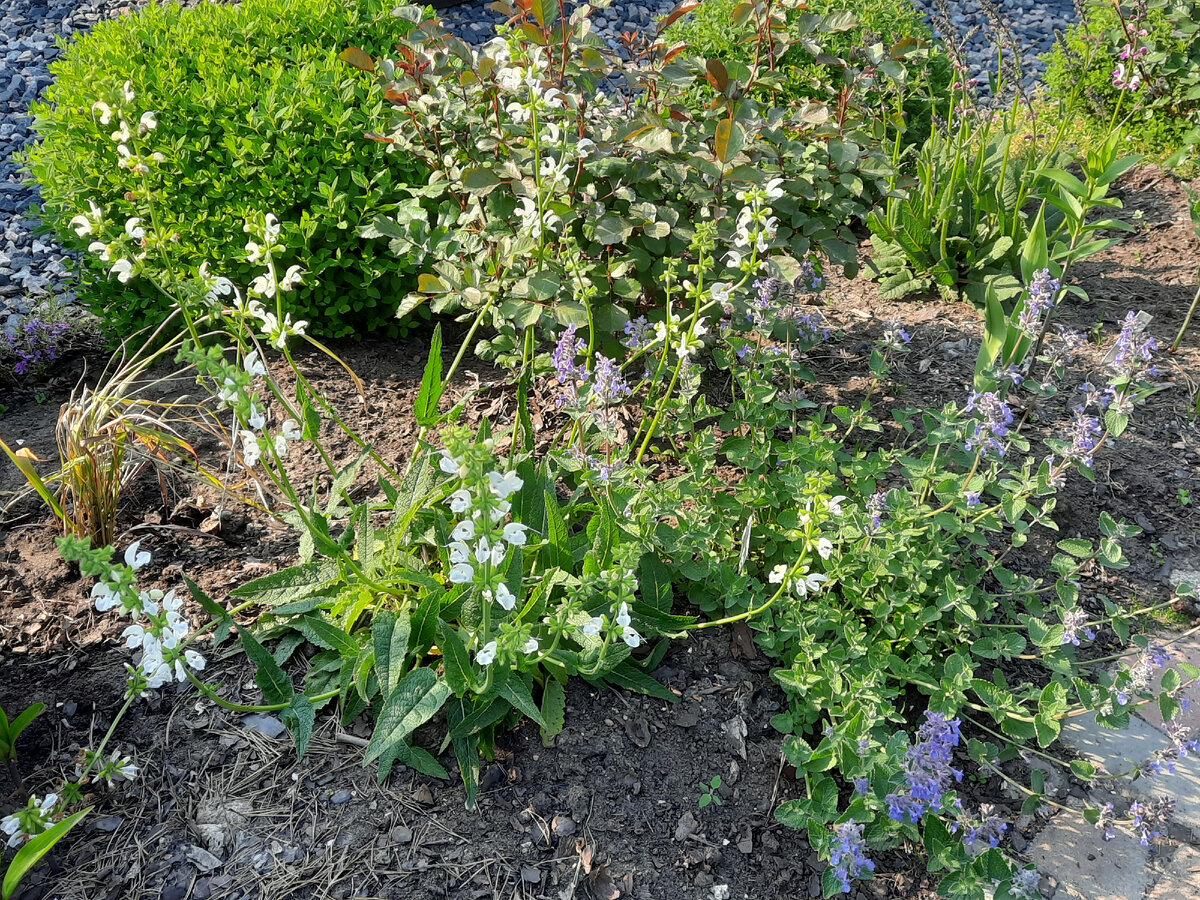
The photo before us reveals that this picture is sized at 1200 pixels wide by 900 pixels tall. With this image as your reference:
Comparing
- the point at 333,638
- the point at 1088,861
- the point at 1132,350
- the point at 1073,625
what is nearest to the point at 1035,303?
the point at 1132,350

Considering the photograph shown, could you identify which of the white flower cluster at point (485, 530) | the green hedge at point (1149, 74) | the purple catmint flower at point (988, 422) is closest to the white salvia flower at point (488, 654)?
the white flower cluster at point (485, 530)

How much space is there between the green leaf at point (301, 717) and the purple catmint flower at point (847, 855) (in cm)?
116

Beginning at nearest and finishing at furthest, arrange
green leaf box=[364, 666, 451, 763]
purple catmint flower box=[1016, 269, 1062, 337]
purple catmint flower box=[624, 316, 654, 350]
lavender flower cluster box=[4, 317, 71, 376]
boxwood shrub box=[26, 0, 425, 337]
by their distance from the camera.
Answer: green leaf box=[364, 666, 451, 763] < purple catmint flower box=[1016, 269, 1062, 337] < purple catmint flower box=[624, 316, 654, 350] < boxwood shrub box=[26, 0, 425, 337] < lavender flower cluster box=[4, 317, 71, 376]

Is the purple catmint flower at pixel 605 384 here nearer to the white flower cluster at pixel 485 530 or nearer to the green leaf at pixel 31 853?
the white flower cluster at pixel 485 530

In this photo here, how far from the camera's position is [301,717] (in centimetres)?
186

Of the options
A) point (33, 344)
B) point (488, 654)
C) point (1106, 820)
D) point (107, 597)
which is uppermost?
point (107, 597)

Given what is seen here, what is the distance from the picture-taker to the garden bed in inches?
69.0

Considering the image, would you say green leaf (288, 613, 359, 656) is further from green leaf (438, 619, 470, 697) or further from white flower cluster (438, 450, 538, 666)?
white flower cluster (438, 450, 538, 666)

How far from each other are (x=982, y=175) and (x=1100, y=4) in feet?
5.85

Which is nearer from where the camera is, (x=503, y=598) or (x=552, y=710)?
(x=503, y=598)

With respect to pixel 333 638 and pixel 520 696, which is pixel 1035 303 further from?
pixel 333 638

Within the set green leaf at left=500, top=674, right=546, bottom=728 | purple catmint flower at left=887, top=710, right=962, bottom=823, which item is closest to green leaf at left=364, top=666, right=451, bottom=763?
green leaf at left=500, top=674, right=546, bottom=728

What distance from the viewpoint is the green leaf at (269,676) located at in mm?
1845

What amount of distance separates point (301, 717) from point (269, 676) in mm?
118
